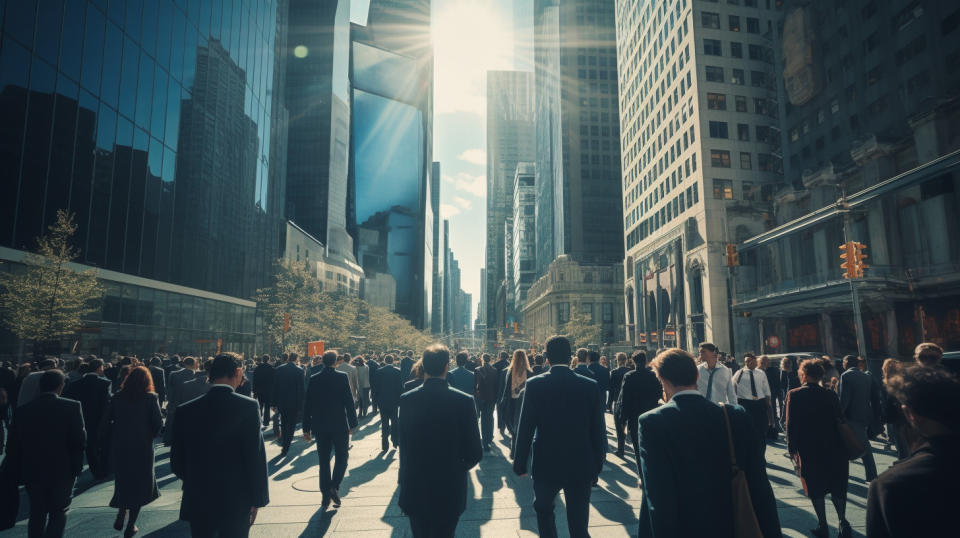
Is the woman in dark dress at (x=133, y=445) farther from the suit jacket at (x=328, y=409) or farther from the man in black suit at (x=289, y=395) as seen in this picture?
the man in black suit at (x=289, y=395)

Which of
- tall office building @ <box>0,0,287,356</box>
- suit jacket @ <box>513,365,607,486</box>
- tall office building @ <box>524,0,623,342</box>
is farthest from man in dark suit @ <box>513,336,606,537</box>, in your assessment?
tall office building @ <box>524,0,623,342</box>

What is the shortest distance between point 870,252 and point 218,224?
4891 centimetres

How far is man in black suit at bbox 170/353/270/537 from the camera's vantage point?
4.54 meters

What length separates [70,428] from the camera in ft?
19.5

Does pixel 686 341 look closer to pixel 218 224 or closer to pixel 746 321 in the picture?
pixel 746 321

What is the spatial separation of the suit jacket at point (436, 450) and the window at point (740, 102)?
58.9 m

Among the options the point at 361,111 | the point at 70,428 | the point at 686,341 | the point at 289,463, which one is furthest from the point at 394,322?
the point at 361,111

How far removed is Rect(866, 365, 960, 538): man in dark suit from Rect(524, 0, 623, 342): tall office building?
4021 inches

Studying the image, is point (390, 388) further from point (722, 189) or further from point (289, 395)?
point (722, 189)

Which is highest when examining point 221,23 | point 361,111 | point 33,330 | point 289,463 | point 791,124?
point 361,111

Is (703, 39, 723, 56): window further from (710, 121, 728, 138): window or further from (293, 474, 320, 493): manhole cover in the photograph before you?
(293, 474, 320, 493): manhole cover

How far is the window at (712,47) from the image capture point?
53.2 m

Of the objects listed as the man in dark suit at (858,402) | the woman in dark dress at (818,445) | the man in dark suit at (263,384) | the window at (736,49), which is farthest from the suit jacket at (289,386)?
the window at (736,49)

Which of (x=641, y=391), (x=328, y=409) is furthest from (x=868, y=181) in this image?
(x=328, y=409)
